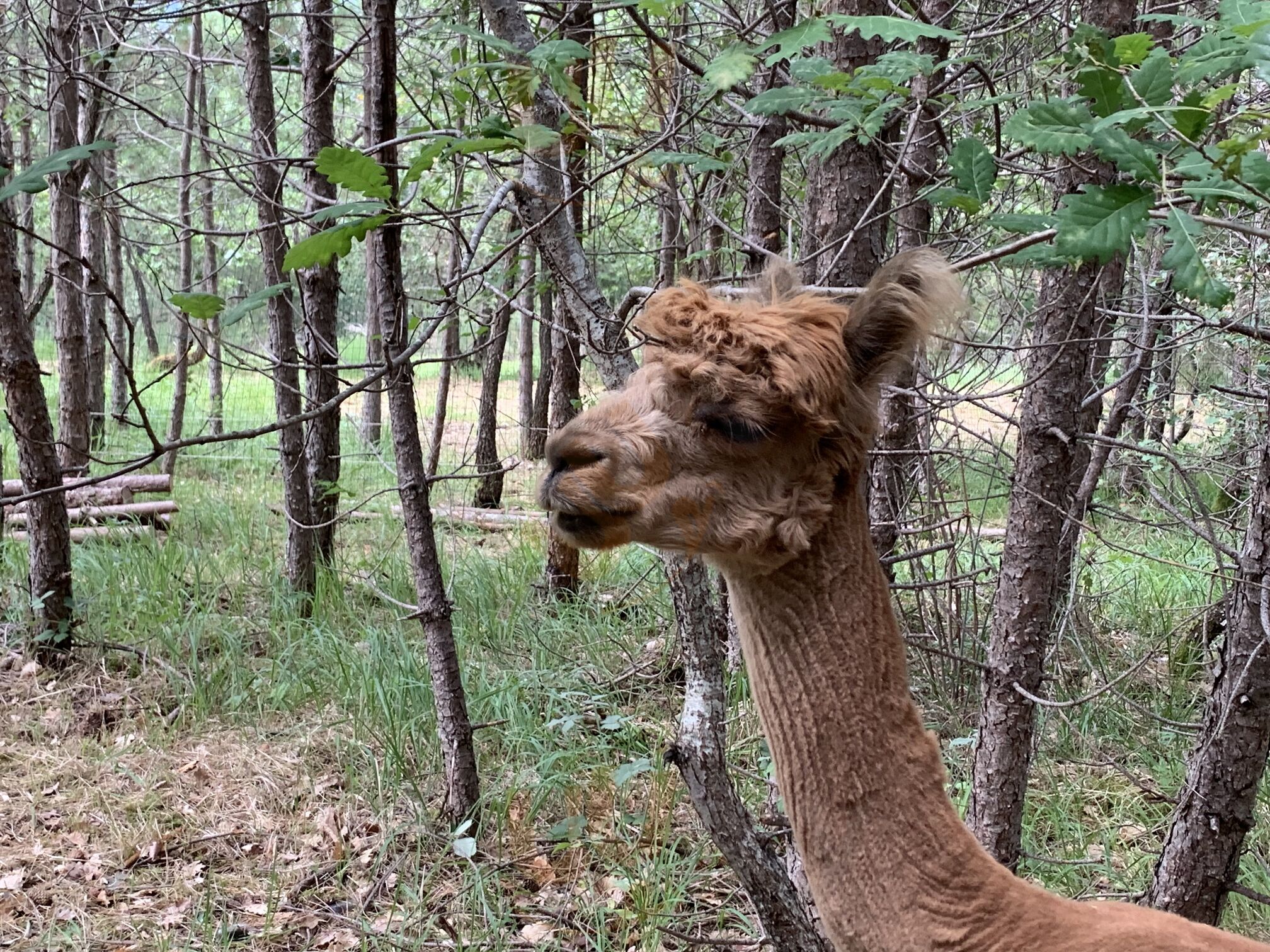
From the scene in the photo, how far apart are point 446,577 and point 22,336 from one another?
279cm

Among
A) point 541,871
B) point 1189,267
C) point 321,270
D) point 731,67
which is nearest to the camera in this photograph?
point 1189,267

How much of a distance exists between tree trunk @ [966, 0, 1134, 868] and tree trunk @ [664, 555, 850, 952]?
82 cm

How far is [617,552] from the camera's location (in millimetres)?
6871

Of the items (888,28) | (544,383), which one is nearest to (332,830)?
(888,28)

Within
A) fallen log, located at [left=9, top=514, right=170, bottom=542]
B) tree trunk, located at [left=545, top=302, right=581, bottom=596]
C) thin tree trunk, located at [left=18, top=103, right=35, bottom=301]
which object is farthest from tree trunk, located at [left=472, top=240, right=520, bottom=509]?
thin tree trunk, located at [left=18, top=103, right=35, bottom=301]

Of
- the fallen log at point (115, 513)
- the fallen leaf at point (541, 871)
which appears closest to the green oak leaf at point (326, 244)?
the fallen leaf at point (541, 871)

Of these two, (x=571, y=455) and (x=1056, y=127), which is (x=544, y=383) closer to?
(x=571, y=455)

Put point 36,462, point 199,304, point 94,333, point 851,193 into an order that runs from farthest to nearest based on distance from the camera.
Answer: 1. point 94,333
2. point 36,462
3. point 851,193
4. point 199,304

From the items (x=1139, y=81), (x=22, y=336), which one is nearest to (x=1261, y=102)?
(x=1139, y=81)

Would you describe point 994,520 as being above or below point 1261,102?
below

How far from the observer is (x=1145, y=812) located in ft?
13.7

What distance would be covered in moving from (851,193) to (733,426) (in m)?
1.52

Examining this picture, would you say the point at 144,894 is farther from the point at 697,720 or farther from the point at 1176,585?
the point at 1176,585

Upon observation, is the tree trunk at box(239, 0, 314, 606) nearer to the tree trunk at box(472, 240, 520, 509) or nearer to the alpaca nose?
the tree trunk at box(472, 240, 520, 509)
